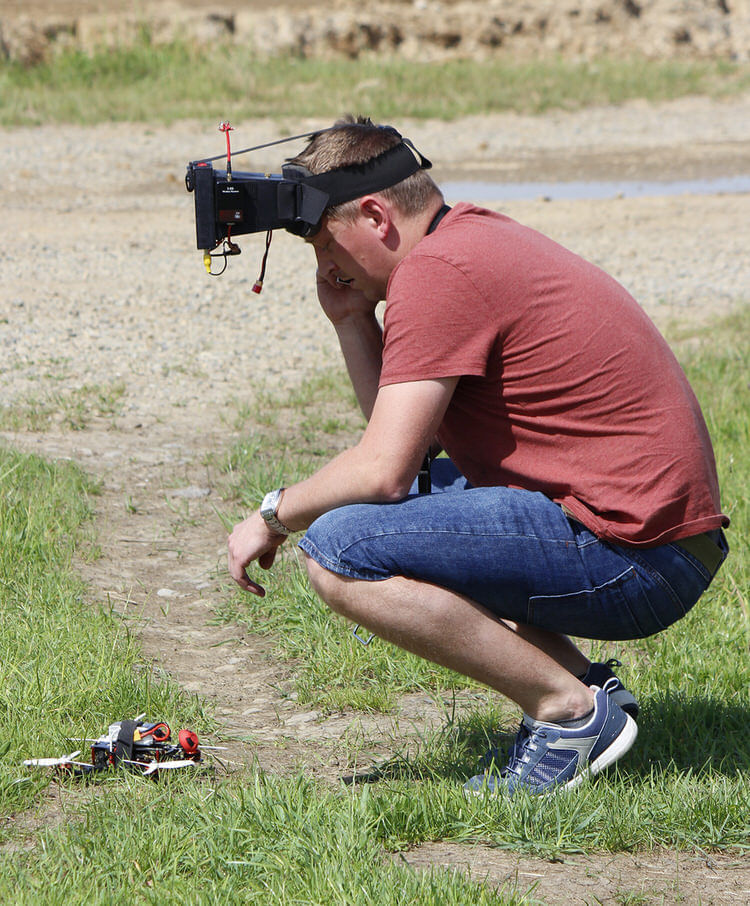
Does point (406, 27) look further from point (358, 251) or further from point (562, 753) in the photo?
point (562, 753)

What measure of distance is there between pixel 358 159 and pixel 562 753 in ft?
4.70

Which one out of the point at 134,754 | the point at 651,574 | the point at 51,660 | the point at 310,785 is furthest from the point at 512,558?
the point at 51,660

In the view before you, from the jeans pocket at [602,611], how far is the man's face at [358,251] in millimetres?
836

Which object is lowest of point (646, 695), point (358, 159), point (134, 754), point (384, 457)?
point (646, 695)

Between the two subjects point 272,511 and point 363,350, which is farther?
point 363,350

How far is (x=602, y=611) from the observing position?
2.77 meters

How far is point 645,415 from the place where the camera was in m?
2.73

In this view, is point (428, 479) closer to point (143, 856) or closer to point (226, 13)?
point (143, 856)

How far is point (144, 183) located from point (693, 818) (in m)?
10.9

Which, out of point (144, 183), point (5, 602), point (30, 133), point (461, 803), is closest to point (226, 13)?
point (30, 133)

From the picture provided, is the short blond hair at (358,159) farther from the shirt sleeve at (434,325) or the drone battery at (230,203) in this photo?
the shirt sleeve at (434,325)

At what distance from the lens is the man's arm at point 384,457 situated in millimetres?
2600

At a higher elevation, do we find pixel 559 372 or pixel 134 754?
pixel 559 372

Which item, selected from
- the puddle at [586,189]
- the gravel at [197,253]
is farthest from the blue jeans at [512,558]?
the puddle at [586,189]
